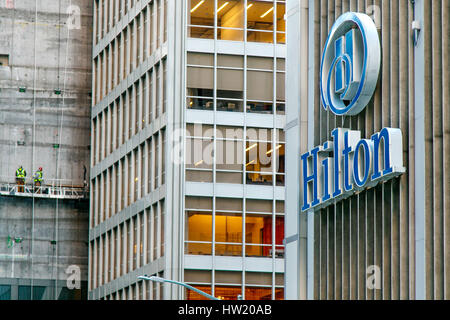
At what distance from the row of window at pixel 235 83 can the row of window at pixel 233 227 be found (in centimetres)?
486

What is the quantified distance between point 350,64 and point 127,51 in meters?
40.0

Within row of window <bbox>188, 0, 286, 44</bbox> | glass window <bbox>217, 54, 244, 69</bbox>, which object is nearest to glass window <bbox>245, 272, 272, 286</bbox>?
glass window <bbox>217, 54, 244, 69</bbox>

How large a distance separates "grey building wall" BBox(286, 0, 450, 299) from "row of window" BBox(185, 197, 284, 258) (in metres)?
27.5

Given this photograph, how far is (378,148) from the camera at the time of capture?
79.6 feet

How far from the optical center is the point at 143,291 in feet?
192

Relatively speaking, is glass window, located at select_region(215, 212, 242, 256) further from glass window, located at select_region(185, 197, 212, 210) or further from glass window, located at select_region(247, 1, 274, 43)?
glass window, located at select_region(247, 1, 274, 43)

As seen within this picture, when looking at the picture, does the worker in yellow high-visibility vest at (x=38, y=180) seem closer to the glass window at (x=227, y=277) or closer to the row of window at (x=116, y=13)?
the row of window at (x=116, y=13)

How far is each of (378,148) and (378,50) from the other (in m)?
2.23

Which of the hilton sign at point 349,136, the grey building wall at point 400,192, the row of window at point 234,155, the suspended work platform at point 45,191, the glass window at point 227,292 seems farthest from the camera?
the suspended work platform at point 45,191

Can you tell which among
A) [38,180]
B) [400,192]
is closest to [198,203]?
[38,180]

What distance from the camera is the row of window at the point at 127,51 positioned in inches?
2387

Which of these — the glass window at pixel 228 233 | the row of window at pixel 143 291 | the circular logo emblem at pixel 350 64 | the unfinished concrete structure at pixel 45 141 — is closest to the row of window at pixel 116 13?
the unfinished concrete structure at pixel 45 141
